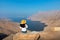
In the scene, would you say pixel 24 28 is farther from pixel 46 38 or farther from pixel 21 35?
pixel 46 38

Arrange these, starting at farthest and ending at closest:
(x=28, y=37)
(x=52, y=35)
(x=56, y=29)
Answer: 1. (x=56, y=29)
2. (x=52, y=35)
3. (x=28, y=37)

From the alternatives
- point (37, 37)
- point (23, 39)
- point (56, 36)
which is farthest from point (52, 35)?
point (23, 39)

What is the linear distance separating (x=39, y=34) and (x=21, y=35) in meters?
0.73

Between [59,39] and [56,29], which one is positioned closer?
[59,39]

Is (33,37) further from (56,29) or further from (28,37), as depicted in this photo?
(56,29)

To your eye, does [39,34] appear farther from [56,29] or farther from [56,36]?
[56,29]

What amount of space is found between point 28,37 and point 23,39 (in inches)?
8.0

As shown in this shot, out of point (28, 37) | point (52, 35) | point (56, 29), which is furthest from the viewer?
point (56, 29)

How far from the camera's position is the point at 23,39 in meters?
6.15

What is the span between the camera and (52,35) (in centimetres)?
654

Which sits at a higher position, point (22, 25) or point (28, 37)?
point (22, 25)

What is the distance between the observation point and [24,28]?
6543 millimetres

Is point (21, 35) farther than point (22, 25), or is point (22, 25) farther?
point (22, 25)

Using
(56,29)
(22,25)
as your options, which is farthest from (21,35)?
(56,29)
